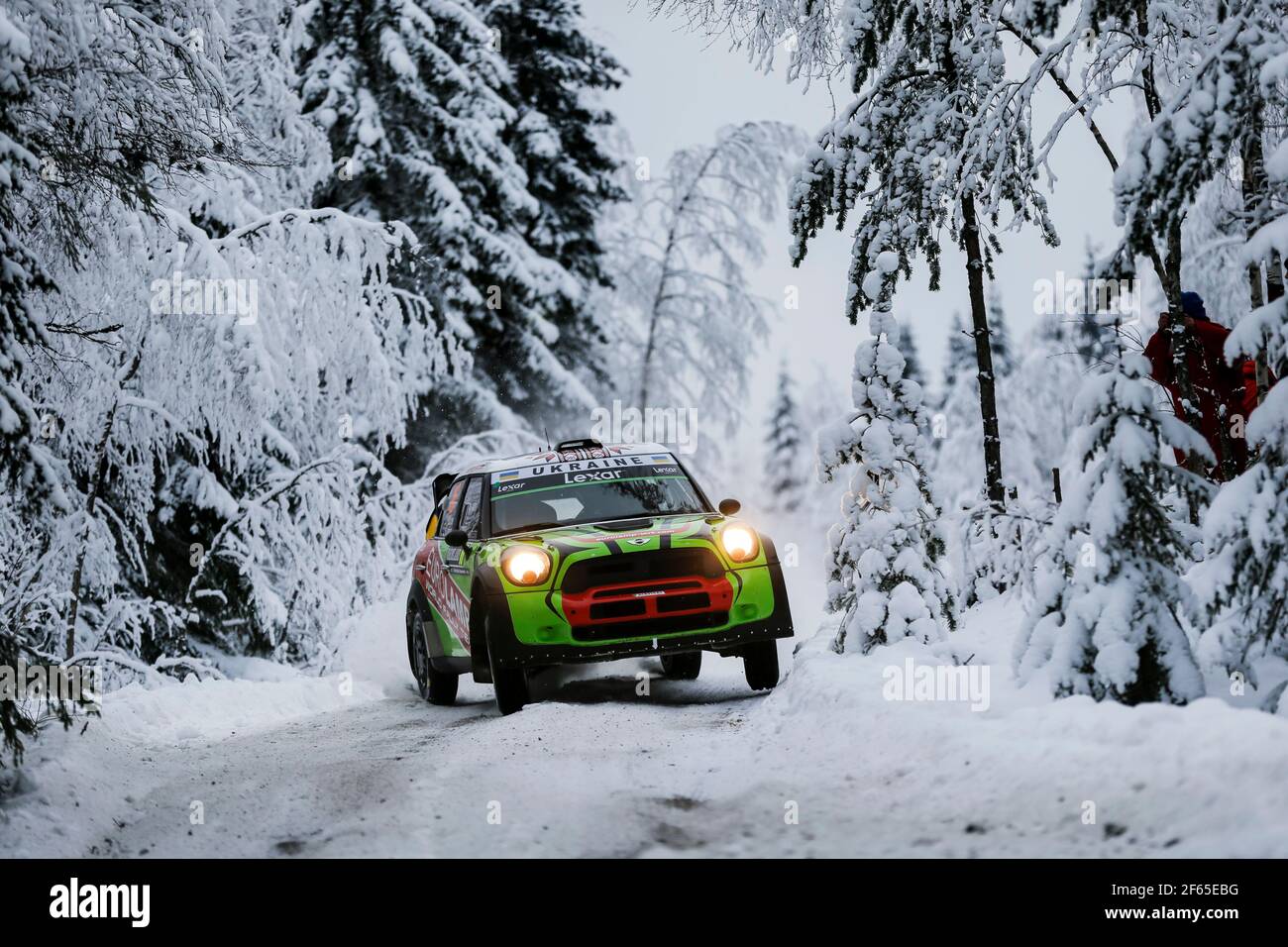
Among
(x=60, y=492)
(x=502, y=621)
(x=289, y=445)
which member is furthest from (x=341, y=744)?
(x=289, y=445)

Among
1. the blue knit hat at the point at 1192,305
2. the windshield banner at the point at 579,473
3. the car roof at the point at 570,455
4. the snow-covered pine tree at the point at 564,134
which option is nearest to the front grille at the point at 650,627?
the windshield banner at the point at 579,473

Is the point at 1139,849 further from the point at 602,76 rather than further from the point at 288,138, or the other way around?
the point at 602,76

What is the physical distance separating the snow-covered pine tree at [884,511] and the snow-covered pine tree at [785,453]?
6049 centimetres

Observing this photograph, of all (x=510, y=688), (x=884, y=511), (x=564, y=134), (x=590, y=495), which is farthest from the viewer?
(x=564, y=134)

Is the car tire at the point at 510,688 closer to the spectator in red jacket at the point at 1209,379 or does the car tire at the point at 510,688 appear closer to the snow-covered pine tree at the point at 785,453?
the spectator in red jacket at the point at 1209,379

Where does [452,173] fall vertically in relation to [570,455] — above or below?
above

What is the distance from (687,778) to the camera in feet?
21.8

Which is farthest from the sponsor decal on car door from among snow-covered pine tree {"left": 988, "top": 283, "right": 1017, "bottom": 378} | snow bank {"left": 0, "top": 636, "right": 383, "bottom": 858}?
snow-covered pine tree {"left": 988, "top": 283, "right": 1017, "bottom": 378}

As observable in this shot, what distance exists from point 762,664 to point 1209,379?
3.73 metres

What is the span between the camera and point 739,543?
9.74 meters

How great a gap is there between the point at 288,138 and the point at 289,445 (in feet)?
14.8

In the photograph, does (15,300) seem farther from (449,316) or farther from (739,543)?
(449,316)

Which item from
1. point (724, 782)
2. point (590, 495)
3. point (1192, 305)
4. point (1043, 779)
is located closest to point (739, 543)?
point (590, 495)

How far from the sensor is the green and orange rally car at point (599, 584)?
9281mm
